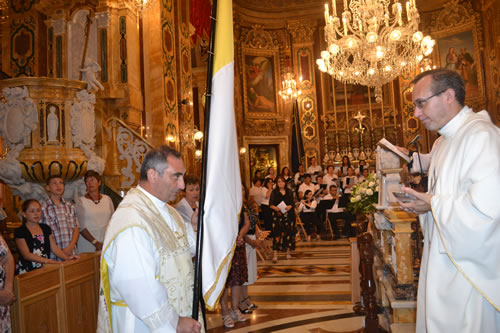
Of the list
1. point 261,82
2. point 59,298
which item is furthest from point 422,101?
point 261,82

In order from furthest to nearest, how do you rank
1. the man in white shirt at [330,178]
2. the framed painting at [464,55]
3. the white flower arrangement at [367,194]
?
the framed painting at [464,55], the man in white shirt at [330,178], the white flower arrangement at [367,194]

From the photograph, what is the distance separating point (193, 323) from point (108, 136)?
600 centimetres

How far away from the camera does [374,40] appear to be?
861cm

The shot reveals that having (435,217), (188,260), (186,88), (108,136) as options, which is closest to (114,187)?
(108,136)

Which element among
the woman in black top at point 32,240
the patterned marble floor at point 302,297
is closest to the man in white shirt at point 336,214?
the patterned marble floor at point 302,297

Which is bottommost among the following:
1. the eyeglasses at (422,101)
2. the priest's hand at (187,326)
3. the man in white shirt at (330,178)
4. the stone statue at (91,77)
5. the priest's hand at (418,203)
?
the priest's hand at (187,326)

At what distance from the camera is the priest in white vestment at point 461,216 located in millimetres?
1981

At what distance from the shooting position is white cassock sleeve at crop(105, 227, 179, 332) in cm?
190

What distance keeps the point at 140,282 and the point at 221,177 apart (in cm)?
63

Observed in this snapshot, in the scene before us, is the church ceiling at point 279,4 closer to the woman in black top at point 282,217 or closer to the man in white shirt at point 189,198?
the woman in black top at point 282,217

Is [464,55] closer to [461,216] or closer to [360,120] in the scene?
[360,120]

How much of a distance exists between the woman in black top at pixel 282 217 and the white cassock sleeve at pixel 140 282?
7.22 m

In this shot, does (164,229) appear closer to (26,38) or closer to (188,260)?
(188,260)

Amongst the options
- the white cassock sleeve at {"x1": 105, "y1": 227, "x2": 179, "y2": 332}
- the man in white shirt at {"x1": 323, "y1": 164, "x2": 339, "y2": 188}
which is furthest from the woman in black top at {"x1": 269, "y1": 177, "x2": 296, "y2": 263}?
the white cassock sleeve at {"x1": 105, "y1": 227, "x2": 179, "y2": 332}
